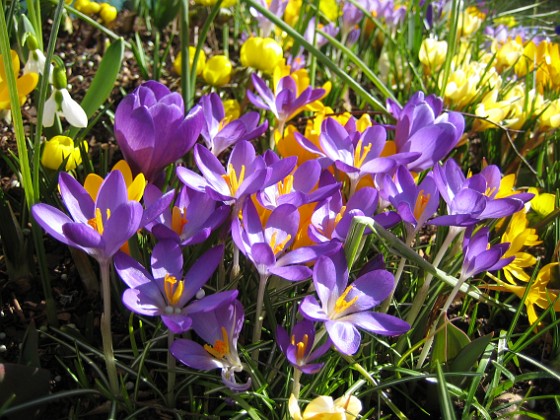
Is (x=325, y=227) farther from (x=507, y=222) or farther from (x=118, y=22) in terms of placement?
(x=118, y=22)

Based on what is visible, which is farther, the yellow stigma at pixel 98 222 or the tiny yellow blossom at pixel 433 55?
the tiny yellow blossom at pixel 433 55

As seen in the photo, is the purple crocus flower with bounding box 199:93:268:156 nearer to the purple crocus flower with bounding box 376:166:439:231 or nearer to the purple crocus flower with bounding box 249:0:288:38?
the purple crocus flower with bounding box 376:166:439:231

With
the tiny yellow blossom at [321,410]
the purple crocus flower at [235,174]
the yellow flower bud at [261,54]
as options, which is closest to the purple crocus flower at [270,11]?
the yellow flower bud at [261,54]

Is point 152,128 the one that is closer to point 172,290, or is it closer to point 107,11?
point 172,290

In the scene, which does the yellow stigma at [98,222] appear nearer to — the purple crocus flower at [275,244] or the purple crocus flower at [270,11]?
the purple crocus flower at [275,244]

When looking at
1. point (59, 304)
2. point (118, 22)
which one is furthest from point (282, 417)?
point (118, 22)

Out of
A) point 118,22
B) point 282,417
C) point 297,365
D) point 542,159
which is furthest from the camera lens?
point 118,22

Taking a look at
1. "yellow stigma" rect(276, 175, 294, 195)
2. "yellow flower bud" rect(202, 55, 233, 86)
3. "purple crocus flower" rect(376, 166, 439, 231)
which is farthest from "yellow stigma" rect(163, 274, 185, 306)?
"yellow flower bud" rect(202, 55, 233, 86)
